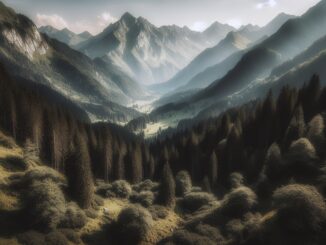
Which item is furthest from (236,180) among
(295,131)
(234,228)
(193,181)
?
(234,228)

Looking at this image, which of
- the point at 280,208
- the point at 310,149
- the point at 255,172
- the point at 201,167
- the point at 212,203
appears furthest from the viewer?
the point at 201,167

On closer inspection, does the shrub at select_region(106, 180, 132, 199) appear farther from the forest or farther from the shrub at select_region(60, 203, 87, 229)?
the shrub at select_region(60, 203, 87, 229)

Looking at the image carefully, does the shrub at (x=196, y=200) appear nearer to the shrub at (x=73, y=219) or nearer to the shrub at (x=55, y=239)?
the shrub at (x=73, y=219)

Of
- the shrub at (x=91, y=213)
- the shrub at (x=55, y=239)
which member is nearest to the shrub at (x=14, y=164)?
the shrub at (x=91, y=213)

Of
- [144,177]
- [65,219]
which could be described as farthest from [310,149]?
[144,177]

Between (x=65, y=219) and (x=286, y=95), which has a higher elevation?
(x=286, y=95)

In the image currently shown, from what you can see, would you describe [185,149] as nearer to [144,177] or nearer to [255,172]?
[144,177]
